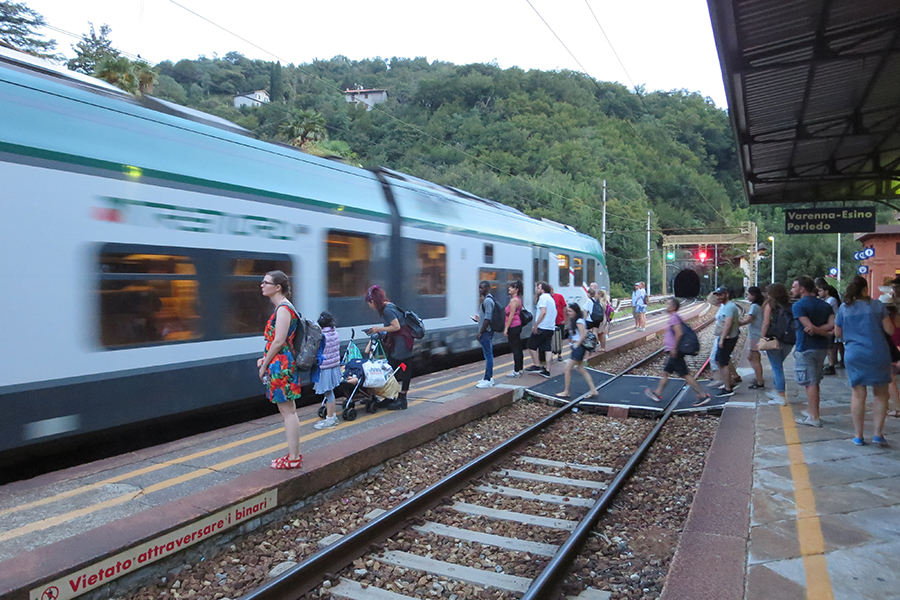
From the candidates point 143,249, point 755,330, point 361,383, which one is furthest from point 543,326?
point 143,249

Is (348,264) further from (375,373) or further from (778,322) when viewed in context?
(778,322)

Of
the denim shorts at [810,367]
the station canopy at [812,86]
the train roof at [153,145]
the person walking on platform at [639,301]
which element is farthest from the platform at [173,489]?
the person walking on platform at [639,301]

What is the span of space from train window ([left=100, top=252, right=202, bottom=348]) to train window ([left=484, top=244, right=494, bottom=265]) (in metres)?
7.18

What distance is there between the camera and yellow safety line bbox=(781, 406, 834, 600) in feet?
11.2

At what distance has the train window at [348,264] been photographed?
26.8ft

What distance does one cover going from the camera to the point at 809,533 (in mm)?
4129

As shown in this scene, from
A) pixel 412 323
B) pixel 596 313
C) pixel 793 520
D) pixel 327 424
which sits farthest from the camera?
pixel 596 313

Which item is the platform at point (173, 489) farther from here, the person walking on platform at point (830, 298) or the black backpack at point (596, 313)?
the person walking on platform at point (830, 298)

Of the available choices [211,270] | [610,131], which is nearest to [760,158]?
[211,270]

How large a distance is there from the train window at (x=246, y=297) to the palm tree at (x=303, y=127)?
37.8 metres

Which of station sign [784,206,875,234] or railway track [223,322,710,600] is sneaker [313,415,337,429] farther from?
station sign [784,206,875,234]

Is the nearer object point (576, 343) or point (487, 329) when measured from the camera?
point (576, 343)

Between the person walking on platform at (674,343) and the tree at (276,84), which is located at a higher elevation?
the tree at (276,84)

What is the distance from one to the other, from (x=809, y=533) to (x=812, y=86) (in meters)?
→ 4.87
